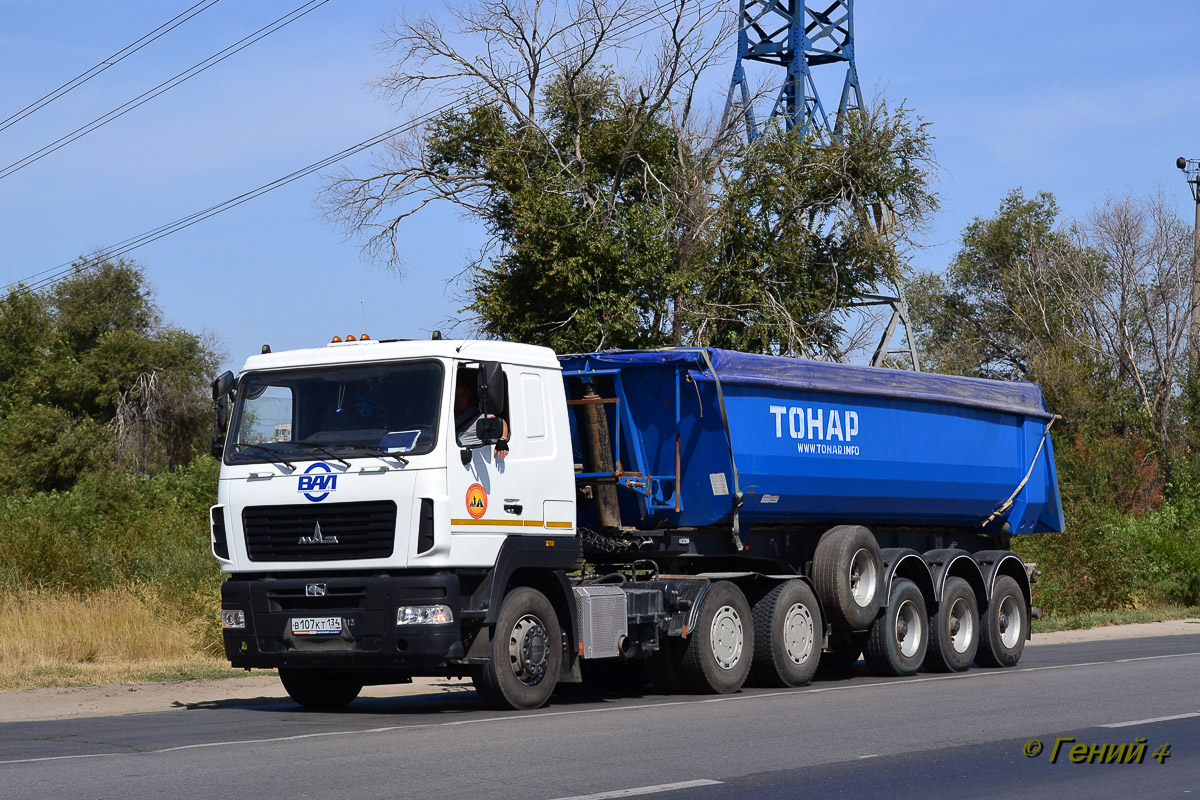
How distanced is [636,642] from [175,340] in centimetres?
3918

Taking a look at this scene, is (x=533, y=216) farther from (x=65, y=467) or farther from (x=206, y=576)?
(x=65, y=467)

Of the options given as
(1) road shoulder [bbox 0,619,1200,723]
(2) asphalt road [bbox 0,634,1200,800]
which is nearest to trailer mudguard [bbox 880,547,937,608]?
(2) asphalt road [bbox 0,634,1200,800]

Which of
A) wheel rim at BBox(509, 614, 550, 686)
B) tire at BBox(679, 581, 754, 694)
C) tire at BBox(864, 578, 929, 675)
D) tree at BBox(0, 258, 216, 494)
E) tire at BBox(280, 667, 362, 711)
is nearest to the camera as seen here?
wheel rim at BBox(509, 614, 550, 686)

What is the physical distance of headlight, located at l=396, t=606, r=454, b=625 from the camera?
35.3 feet

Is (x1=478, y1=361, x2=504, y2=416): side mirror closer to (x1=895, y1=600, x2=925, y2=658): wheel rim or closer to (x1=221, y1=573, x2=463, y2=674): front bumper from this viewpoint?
(x1=221, y1=573, x2=463, y2=674): front bumper

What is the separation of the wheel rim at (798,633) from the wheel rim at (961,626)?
2.96 meters

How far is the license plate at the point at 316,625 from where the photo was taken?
11.0 meters

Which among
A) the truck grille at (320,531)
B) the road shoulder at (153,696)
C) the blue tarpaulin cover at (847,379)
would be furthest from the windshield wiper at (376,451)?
the road shoulder at (153,696)

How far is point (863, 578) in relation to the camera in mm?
15016

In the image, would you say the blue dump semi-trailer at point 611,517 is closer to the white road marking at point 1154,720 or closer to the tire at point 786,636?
the tire at point 786,636

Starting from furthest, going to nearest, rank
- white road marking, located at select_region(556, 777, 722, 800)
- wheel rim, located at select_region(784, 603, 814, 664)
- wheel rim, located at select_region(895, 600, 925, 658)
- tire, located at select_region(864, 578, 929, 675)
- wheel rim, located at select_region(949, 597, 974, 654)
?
1. wheel rim, located at select_region(949, 597, 974, 654)
2. wheel rim, located at select_region(895, 600, 925, 658)
3. tire, located at select_region(864, 578, 929, 675)
4. wheel rim, located at select_region(784, 603, 814, 664)
5. white road marking, located at select_region(556, 777, 722, 800)

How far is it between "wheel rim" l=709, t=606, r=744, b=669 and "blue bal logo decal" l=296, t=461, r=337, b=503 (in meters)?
4.22

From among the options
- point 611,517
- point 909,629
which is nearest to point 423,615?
point 611,517

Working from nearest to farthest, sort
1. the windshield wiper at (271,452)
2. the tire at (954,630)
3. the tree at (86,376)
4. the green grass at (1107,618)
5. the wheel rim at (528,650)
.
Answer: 1. the windshield wiper at (271,452)
2. the wheel rim at (528,650)
3. the tire at (954,630)
4. the green grass at (1107,618)
5. the tree at (86,376)
